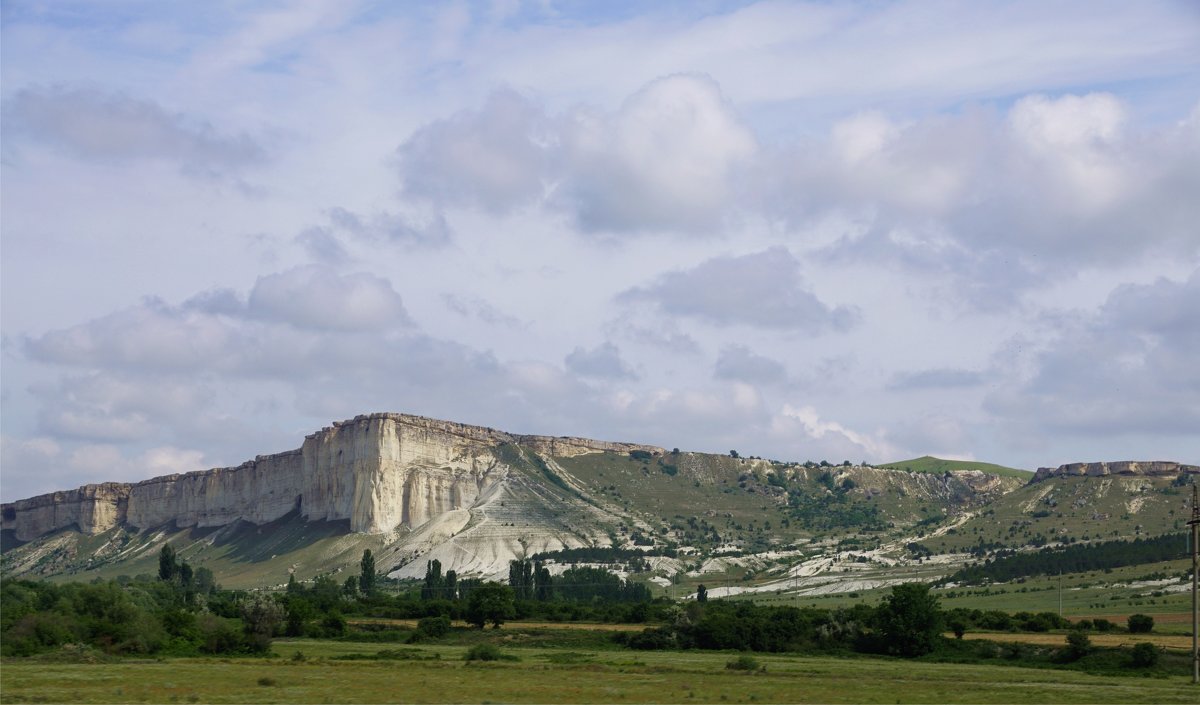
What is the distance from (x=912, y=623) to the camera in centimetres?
7388

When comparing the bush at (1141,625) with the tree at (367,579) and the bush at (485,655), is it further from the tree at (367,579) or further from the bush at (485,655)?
the tree at (367,579)

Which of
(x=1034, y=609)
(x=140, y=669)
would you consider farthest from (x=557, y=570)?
(x=140, y=669)

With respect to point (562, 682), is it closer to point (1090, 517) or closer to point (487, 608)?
point (487, 608)

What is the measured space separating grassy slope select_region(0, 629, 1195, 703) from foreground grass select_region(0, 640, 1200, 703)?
5 centimetres

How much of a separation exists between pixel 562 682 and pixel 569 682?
0.30 metres

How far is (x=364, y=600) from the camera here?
113 m

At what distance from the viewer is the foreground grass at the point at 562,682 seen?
160 ft

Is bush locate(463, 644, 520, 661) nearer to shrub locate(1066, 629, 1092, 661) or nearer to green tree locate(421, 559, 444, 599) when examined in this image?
shrub locate(1066, 629, 1092, 661)

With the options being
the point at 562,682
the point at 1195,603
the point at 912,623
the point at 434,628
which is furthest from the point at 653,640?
the point at 1195,603

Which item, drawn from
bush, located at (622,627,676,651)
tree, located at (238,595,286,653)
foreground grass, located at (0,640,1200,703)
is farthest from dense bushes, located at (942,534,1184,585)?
tree, located at (238,595,286,653)

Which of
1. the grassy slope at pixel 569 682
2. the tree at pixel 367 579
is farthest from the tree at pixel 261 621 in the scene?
the tree at pixel 367 579

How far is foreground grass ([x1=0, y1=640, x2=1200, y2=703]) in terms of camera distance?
48844 millimetres

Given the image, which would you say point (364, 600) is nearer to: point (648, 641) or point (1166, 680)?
point (648, 641)

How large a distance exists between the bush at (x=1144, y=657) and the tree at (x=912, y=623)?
1209cm
